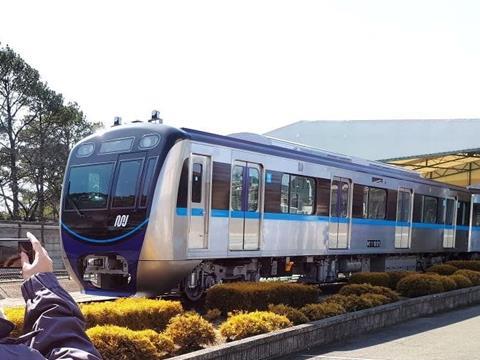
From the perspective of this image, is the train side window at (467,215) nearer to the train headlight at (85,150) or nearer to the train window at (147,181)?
the train headlight at (85,150)

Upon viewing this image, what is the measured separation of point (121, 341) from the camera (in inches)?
235

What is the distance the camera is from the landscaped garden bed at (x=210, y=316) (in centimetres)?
606

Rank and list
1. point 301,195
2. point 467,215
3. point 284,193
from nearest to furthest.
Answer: point 284,193 → point 301,195 → point 467,215

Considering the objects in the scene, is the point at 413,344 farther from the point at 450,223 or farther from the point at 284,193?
the point at 450,223

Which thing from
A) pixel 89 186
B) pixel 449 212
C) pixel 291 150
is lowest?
pixel 449 212

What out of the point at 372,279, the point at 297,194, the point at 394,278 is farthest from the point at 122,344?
the point at 394,278

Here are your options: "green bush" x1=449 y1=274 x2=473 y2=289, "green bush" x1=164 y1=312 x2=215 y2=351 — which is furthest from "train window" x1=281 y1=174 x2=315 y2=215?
"green bush" x1=164 y1=312 x2=215 y2=351

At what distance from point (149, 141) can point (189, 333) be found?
4604 mm

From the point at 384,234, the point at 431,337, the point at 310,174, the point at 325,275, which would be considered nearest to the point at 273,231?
the point at 310,174

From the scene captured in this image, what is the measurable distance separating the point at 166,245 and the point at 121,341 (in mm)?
4274

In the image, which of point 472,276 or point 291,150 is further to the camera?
point 472,276

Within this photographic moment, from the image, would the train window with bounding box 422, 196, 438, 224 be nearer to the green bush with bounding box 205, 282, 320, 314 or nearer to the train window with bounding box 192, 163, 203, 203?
the green bush with bounding box 205, 282, 320, 314

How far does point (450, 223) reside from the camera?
889 inches

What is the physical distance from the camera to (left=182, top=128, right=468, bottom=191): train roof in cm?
1127
